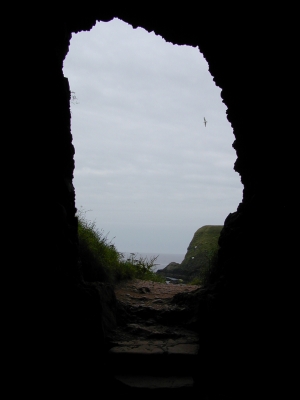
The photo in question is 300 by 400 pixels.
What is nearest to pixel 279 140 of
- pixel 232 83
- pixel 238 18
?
pixel 232 83

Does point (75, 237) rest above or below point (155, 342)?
above

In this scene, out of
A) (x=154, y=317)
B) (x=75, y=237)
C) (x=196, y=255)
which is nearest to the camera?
(x=75, y=237)

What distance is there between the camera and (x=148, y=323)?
195 inches

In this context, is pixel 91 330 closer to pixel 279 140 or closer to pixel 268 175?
pixel 268 175

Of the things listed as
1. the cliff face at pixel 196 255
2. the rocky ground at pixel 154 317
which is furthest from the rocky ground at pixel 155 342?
the cliff face at pixel 196 255

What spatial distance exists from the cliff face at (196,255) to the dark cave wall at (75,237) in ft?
21.9

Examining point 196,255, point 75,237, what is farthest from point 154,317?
point 196,255

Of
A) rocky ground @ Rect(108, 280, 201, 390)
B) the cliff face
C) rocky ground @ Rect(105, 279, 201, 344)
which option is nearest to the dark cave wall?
rocky ground @ Rect(108, 280, 201, 390)

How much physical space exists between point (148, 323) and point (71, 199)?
7.38 ft

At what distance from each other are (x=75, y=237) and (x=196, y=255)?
26.6 ft

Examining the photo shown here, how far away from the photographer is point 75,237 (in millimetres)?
4324

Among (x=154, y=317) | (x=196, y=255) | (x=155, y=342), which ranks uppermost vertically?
(x=196, y=255)

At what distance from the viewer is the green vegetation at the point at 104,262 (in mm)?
5380

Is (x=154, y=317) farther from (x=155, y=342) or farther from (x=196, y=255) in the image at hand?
(x=196, y=255)
